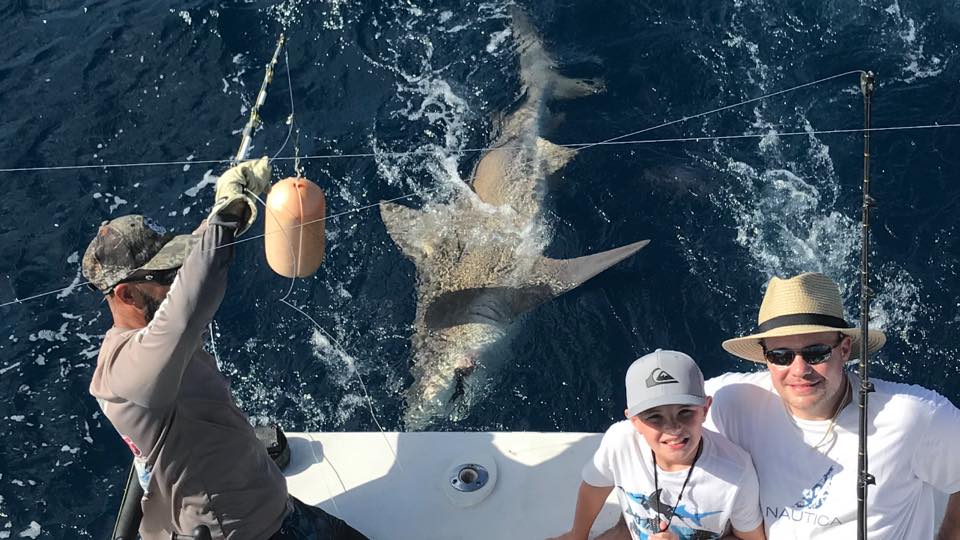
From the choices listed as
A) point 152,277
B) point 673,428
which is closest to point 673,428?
point 673,428

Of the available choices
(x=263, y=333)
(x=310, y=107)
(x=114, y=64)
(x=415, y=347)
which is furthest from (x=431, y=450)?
(x=114, y=64)

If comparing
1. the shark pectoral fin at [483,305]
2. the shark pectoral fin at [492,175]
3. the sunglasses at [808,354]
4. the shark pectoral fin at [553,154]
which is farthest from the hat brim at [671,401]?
the shark pectoral fin at [553,154]

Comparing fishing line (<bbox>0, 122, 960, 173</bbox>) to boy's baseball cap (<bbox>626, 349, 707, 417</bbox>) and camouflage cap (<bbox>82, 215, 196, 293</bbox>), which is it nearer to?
camouflage cap (<bbox>82, 215, 196, 293</bbox>)

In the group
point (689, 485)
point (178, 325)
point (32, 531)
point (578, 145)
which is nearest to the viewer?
point (178, 325)

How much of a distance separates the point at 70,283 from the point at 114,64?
9.57ft

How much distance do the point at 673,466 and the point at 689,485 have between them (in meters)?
0.09

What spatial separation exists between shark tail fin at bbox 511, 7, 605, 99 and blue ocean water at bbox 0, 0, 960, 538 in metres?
0.12

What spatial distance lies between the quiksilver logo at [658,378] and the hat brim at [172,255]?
162cm

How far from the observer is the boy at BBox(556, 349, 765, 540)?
3.12m

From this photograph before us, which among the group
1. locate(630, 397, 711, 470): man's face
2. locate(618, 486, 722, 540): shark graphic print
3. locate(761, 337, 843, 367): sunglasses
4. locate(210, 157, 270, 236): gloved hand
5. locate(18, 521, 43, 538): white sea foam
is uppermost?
locate(210, 157, 270, 236): gloved hand

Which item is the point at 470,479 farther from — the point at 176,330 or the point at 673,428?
the point at 176,330

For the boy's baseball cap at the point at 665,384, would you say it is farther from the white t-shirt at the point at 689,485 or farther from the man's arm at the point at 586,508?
the man's arm at the point at 586,508

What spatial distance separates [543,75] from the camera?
9.38m

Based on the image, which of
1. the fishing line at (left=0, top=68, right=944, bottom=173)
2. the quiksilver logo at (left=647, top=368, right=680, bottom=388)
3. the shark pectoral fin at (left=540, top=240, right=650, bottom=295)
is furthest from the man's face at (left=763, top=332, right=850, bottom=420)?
the fishing line at (left=0, top=68, right=944, bottom=173)
